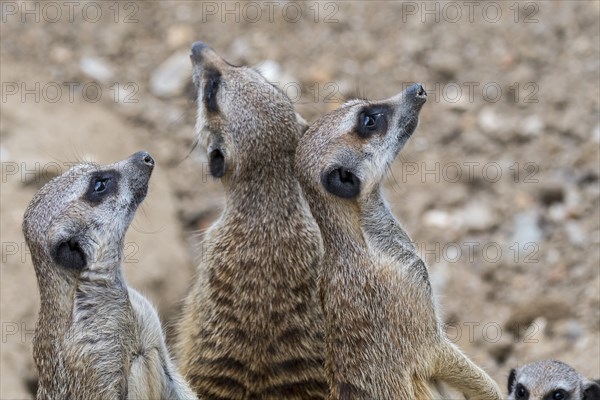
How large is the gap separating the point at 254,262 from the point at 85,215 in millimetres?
712

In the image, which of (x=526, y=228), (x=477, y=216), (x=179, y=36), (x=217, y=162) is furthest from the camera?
(x=179, y=36)

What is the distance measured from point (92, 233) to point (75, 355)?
39 cm

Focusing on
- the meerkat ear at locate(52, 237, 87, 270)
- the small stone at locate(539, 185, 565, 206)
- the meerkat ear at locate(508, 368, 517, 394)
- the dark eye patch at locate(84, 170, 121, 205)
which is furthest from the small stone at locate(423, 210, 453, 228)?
the meerkat ear at locate(52, 237, 87, 270)

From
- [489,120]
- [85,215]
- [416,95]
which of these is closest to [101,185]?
[85,215]

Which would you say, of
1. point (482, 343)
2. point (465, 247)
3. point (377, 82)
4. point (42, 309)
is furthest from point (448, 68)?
point (42, 309)

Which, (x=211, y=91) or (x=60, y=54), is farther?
(x=60, y=54)

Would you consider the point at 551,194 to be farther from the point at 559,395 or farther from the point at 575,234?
the point at 559,395

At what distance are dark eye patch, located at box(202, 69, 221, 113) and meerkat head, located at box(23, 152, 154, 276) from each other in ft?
1.61

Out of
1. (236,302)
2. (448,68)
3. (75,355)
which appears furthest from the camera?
(448,68)

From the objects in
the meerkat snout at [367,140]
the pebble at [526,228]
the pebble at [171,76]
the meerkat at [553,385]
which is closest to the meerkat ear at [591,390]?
the meerkat at [553,385]

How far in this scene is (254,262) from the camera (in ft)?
13.0

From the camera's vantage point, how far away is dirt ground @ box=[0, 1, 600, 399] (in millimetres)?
4707

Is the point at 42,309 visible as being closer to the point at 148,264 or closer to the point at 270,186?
the point at 270,186

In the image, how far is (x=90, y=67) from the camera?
587 cm
